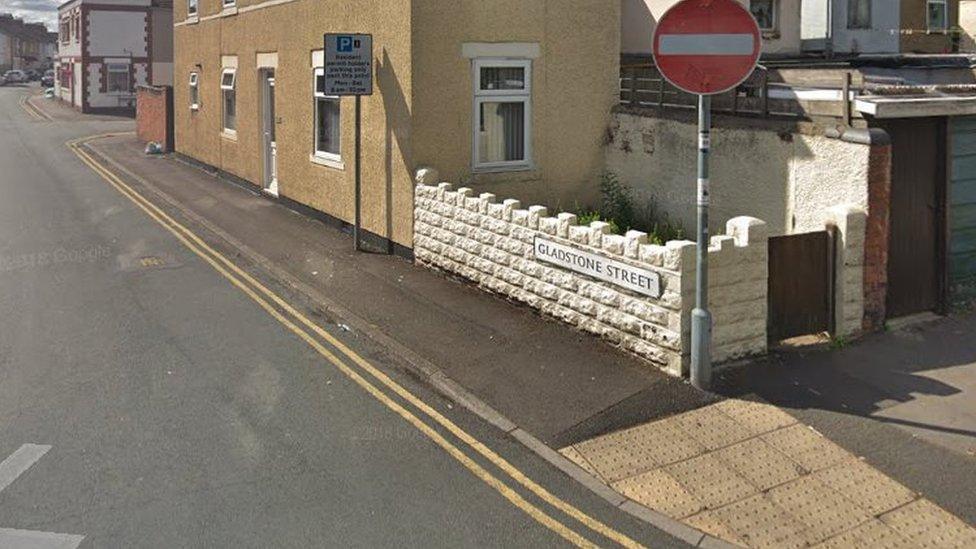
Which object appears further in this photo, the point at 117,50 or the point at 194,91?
the point at 117,50

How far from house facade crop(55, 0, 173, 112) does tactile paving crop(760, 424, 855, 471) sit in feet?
166

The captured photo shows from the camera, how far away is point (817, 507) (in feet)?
20.1

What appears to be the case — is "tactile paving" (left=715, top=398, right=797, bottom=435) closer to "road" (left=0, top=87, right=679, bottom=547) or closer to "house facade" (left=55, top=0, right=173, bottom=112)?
"road" (left=0, top=87, right=679, bottom=547)

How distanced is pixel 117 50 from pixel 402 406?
166 ft

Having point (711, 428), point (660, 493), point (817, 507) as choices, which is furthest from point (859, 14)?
point (660, 493)

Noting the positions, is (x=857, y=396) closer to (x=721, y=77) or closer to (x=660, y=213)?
(x=721, y=77)

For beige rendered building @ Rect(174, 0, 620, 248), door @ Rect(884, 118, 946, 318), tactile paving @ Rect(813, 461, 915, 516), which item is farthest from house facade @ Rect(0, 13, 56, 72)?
tactile paving @ Rect(813, 461, 915, 516)

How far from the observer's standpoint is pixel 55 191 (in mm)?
21359

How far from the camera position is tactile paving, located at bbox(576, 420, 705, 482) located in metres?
6.71

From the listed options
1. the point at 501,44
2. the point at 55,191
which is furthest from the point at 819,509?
the point at 55,191

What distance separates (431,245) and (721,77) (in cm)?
573

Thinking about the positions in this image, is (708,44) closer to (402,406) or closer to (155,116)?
(402,406)

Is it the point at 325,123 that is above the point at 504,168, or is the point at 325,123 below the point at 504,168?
above

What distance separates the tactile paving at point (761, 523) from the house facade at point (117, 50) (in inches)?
2019
